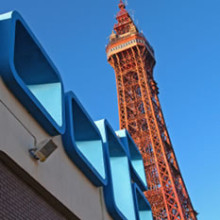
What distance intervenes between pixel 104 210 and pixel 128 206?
1.29 meters

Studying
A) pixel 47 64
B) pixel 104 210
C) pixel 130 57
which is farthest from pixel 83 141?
pixel 130 57

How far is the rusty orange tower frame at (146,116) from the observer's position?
34406mm

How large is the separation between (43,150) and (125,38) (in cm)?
3684

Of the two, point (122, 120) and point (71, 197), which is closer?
point (71, 197)

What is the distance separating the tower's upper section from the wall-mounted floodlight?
35716mm

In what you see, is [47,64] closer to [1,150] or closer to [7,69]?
[7,69]

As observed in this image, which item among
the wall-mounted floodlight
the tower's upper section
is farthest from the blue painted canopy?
the tower's upper section

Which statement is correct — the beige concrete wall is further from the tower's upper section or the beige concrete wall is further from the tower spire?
the tower spire

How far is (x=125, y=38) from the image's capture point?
43.9m

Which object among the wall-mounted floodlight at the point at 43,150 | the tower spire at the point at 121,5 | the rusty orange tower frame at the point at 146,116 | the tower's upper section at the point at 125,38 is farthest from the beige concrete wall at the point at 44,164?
the tower spire at the point at 121,5

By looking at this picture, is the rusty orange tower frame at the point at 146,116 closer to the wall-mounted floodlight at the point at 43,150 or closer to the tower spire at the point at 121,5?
the tower spire at the point at 121,5

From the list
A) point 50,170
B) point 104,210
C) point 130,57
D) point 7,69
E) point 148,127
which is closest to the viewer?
point 7,69

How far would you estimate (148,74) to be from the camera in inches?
1718

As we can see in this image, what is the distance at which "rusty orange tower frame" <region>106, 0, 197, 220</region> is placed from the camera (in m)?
34.4
